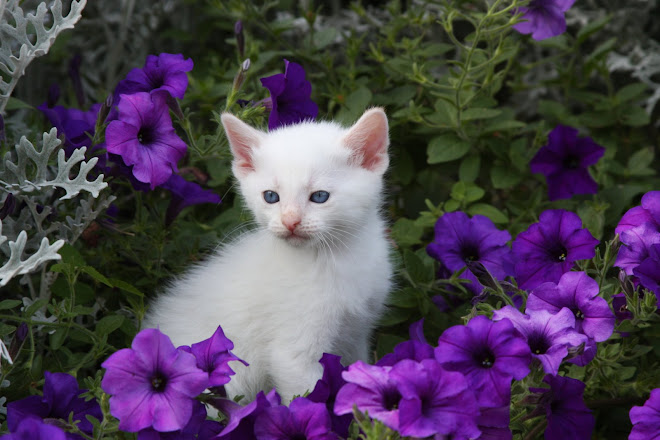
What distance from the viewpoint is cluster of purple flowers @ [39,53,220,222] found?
1.98 meters

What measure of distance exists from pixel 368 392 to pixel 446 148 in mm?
1349

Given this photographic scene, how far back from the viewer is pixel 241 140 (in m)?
2.03

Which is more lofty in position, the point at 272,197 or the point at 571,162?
the point at 272,197

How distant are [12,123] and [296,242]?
3.78 ft

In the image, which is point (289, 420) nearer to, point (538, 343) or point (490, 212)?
point (538, 343)

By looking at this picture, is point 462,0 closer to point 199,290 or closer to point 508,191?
point 508,191

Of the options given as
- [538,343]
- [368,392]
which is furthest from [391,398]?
[538,343]

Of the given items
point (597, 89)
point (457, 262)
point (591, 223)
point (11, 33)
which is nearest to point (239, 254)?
point (457, 262)

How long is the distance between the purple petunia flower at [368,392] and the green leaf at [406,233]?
1.06 meters

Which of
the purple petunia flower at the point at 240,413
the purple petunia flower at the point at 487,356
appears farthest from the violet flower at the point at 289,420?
the purple petunia flower at the point at 487,356

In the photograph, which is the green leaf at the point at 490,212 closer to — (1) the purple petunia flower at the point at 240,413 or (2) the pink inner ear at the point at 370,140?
(2) the pink inner ear at the point at 370,140

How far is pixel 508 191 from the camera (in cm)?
298

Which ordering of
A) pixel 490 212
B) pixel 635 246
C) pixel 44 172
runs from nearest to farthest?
pixel 635 246 → pixel 44 172 → pixel 490 212

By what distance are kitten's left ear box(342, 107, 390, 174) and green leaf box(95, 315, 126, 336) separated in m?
0.70
